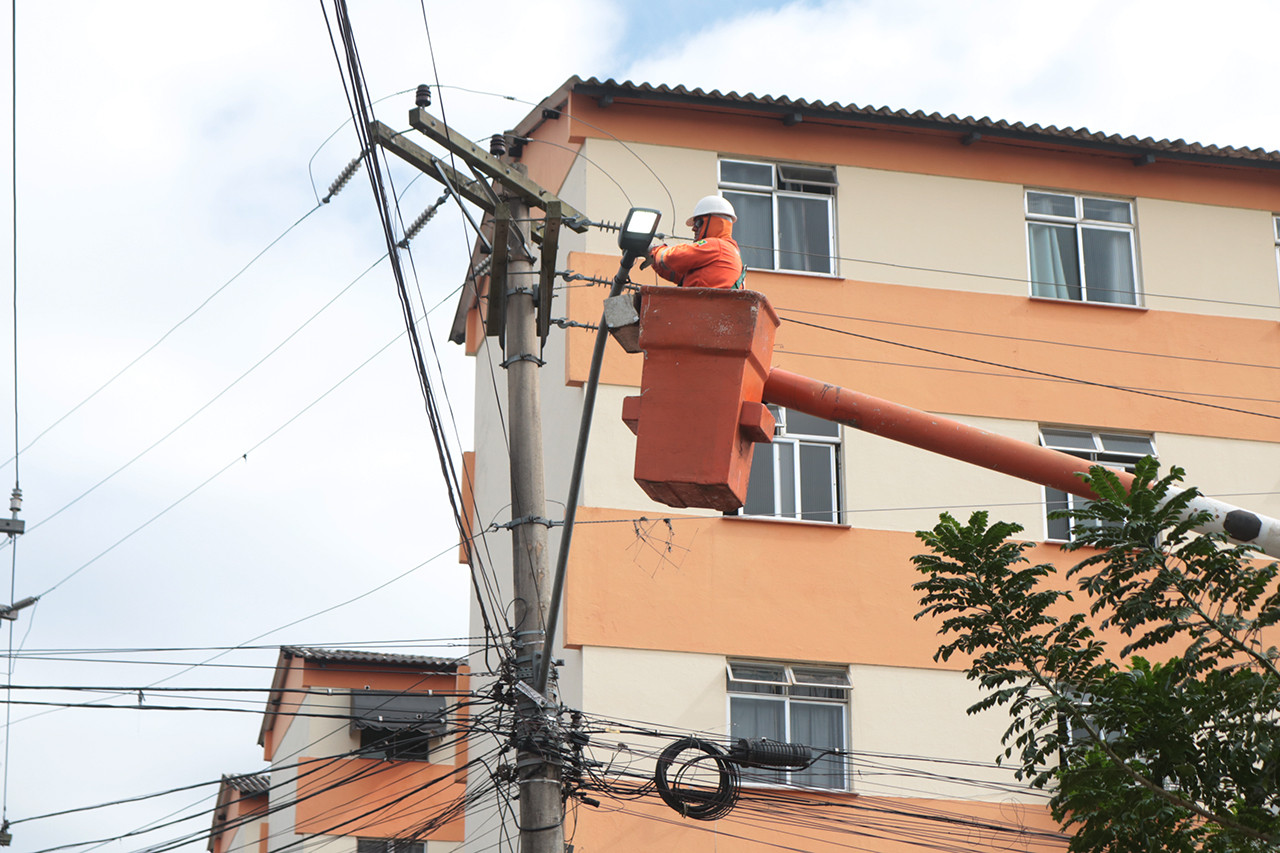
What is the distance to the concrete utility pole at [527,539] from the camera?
468 inches

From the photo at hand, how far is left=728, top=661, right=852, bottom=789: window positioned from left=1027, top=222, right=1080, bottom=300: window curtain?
18.0 ft

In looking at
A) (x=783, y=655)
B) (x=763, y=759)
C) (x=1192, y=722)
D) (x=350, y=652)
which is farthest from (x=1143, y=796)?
(x=350, y=652)

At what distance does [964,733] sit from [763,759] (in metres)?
3.83

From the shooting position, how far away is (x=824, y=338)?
18.3 metres

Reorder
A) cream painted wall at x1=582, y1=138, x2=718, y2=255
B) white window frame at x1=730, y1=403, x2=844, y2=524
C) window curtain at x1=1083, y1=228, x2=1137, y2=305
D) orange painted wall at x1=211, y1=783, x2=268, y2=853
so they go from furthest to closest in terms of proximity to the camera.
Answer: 1. orange painted wall at x1=211, y1=783, x2=268, y2=853
2. window curtain at x1=1083, y1=228, x2=1137, y2=305
3. cream painted wall at x1=582, y1=138, x2=718, y2=255
4. white window frame at x1=730, y1=403, x2=844, y2=524

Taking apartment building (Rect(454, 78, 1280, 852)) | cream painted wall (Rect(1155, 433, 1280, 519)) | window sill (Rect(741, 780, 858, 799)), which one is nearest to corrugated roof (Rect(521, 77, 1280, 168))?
apartment building (Rect(454, 78, 1280, 852))

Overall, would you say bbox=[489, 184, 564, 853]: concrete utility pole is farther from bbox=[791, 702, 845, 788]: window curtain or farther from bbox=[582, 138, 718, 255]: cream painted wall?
bbox=[582, 138, 718, 255]: cream painted wall

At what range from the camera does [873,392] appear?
1816cm

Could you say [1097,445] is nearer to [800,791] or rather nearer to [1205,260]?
[1205,260]

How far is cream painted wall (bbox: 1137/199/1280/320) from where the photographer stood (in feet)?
64.6

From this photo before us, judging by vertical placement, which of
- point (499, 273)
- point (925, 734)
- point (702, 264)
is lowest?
point (925, 734)

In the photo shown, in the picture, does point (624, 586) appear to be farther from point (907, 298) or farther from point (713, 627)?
point (907, 298)

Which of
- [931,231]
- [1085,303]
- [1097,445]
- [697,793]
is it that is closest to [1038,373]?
[1097,445]

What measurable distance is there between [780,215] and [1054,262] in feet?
11.0
